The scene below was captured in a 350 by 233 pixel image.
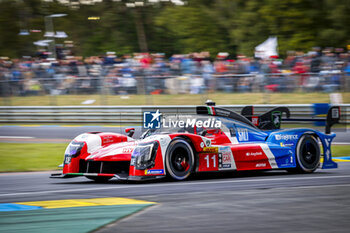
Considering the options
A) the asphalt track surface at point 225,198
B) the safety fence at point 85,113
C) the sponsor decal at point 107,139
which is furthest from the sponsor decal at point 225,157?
the safety fence at point 85,113

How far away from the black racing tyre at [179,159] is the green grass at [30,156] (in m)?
3.79

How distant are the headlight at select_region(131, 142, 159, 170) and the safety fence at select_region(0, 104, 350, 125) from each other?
9868 millimetres

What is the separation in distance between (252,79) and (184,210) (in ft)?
40.3

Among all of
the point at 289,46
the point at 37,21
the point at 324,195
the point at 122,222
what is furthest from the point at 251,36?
the point at 122,222

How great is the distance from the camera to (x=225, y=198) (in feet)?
21.5

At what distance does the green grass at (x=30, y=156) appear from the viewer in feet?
37.3

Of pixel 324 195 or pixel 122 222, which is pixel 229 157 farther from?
pixel 122 222

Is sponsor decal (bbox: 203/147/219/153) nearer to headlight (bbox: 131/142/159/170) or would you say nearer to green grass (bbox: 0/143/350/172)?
headlight (bbox: 131/142/159/170)

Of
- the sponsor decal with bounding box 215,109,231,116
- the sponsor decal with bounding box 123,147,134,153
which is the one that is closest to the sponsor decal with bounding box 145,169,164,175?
the sponsor decal with bounding box 123,147,134,153

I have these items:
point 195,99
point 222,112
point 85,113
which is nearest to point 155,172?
point 222,112

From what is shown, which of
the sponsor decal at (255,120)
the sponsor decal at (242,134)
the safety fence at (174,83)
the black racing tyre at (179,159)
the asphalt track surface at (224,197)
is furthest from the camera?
the safety fence at (174,83)

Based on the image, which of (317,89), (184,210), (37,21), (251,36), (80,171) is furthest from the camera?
(37,21)

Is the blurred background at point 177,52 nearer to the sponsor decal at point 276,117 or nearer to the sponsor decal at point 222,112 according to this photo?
the sponsor decal at point 276,117

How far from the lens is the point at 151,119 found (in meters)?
8.94
